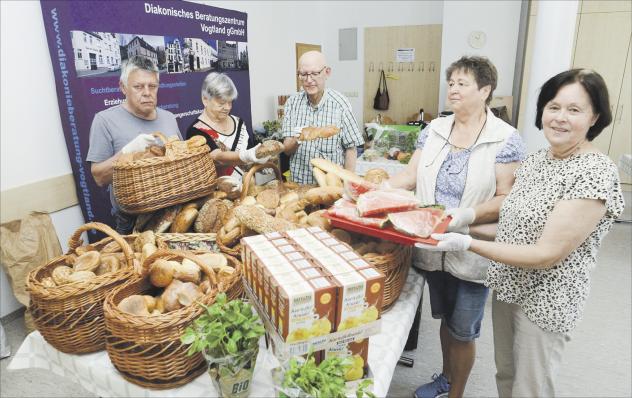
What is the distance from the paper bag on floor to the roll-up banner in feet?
1.07

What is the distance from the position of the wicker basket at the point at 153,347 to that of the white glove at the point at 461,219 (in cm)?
89

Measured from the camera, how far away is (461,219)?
1479 millimetres

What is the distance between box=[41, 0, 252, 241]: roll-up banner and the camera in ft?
8.85

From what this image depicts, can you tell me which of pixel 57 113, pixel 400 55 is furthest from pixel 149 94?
pixel 400 55

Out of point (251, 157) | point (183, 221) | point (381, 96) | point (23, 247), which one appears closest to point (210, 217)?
point (183, 221)

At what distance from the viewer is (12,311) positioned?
282 cm

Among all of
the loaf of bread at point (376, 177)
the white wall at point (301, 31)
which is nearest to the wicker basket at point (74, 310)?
the loaf of bread at point (376, 177)

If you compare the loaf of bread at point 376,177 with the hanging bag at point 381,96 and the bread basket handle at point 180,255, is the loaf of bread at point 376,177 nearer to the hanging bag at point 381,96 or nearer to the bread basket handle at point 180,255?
the bread basket handle at point 180,255

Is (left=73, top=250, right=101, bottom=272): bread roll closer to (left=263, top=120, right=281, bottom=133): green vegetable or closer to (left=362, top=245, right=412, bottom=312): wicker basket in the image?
(left=362, top=245, right=412, bottom=312): wicker basket

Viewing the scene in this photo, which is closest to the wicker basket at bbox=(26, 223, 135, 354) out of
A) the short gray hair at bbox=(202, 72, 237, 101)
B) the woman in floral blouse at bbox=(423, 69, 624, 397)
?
the woman in floral blouse at bbox=(423, 69, 624, 397)

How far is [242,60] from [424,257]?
3760 millimetres

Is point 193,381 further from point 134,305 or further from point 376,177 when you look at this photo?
point 376,177

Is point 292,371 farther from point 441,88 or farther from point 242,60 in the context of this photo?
point 441,88

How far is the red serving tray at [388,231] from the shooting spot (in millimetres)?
1201
